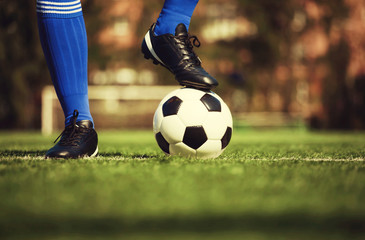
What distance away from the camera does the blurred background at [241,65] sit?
1380 centimetres

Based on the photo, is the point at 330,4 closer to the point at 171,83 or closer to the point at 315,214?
the point at 171,83

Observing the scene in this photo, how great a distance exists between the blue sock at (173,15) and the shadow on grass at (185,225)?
1873 mm

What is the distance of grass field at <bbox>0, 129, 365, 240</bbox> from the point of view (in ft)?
3.96

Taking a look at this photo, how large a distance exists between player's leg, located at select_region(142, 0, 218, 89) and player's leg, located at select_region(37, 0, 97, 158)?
0.47 metres

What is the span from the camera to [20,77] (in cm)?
1433

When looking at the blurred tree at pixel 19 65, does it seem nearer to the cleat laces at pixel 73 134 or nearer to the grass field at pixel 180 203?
the cleat laces at pixel 73 134

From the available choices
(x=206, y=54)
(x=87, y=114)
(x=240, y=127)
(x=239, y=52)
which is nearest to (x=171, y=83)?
(x=206, y=54)

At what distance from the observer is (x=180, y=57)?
111 inches

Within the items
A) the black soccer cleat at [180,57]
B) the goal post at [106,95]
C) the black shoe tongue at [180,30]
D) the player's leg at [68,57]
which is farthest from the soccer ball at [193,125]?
the goal post at [106,95]

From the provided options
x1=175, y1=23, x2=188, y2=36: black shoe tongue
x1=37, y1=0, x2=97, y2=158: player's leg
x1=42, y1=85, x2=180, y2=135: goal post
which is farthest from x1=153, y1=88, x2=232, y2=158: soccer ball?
x1=42, y1=85, x2=180, y2=135: goal post

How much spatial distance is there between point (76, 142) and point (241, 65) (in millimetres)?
16829

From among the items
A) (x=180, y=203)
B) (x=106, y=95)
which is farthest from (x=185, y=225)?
(x=106, y=95)

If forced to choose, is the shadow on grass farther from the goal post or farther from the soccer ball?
the goal post

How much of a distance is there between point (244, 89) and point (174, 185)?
685 inches
